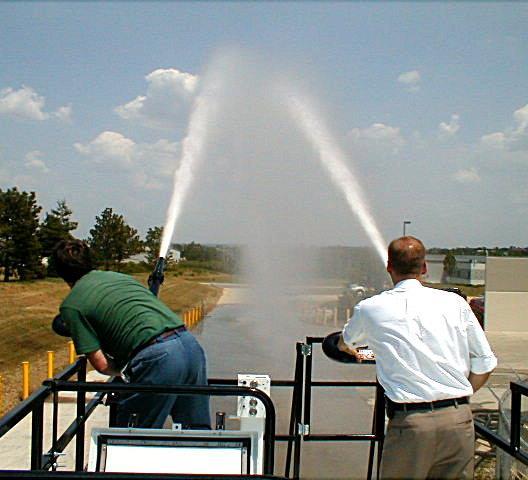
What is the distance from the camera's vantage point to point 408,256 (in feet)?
11.6

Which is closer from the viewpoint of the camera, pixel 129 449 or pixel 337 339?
pixel 129 449

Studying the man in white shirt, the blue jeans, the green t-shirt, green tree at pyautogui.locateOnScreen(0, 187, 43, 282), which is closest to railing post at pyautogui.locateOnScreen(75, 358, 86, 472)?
the blue jeans

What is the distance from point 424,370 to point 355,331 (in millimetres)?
396

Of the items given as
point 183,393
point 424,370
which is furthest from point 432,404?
point 183,393

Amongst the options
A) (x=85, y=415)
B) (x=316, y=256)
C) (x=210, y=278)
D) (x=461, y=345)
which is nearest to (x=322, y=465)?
(x=85, y=415)

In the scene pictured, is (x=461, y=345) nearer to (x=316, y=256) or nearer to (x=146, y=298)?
(x=146, y=298)

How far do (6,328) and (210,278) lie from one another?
44.4 meters

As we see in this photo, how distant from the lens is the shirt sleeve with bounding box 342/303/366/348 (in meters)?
3.52

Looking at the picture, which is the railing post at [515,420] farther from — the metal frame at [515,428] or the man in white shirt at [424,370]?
the man in white shirt at [424,370]

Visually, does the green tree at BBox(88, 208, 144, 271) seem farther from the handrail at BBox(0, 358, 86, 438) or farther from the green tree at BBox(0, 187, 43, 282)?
the handrail at BBox(0, 358, 86, 438)

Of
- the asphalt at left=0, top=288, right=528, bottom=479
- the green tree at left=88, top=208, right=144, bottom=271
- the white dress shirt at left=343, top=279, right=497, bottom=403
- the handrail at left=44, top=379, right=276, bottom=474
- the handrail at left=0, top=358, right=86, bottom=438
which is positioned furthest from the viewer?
the green tree at left=88, top=208, right=144, bottom=271

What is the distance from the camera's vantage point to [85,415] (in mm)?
4145

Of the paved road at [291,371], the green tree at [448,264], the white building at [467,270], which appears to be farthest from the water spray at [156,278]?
the white building at [467,270]

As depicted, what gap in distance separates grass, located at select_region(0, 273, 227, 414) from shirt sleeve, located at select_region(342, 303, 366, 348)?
10.9m
